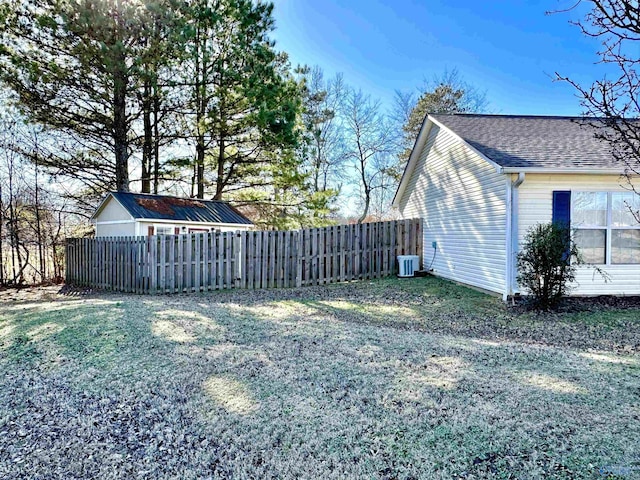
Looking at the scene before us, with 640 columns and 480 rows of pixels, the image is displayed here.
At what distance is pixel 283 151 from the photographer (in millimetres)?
16078

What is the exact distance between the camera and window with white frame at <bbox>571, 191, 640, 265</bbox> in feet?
26.6

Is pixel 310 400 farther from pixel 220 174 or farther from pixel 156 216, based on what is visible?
pixel 220 174

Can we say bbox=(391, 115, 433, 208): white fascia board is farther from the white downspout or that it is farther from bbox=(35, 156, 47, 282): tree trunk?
bbox=(35, 156, 47, 282): tree trunk

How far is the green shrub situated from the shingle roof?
146 centimetres

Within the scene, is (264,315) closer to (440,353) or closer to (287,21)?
(440,353)

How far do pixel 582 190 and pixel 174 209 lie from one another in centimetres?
1167

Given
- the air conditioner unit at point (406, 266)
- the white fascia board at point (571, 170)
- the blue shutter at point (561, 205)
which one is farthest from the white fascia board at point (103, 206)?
the blue shutter at point (561, 205)

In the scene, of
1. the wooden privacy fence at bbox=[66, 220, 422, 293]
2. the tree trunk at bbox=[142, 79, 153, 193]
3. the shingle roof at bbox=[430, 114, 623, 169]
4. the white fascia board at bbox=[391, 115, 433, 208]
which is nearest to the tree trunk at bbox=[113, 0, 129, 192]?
the tree trunk at bbox=[142, 79, 153, 193]

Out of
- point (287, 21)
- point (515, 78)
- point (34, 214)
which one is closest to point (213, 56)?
point (287, 21)

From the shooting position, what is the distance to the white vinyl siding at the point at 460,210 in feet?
27.8

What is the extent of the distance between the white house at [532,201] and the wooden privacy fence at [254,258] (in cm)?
218

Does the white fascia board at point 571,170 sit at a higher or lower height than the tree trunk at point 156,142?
lower

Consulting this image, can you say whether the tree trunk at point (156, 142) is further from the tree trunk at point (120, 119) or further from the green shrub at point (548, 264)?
the green shrub at point (548, 264)

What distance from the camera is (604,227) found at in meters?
8.10
